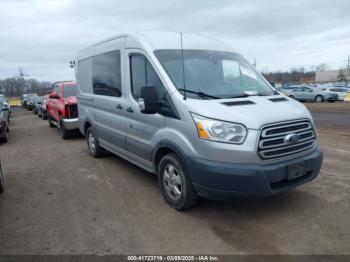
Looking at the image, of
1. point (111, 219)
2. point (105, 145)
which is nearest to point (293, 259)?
point (111, 219)

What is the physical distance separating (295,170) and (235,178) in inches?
33.7

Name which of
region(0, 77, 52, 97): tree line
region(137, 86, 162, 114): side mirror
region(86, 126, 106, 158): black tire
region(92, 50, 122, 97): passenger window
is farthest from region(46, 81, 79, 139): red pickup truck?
region(0, 77, 52, 97): tree line

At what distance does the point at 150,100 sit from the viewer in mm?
4148

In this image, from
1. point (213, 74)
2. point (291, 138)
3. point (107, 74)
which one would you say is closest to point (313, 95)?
point (107, 74)

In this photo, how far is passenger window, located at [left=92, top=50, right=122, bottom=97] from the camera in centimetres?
549

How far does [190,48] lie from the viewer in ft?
15.8

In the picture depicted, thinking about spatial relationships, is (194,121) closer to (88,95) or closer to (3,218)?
(3,218)

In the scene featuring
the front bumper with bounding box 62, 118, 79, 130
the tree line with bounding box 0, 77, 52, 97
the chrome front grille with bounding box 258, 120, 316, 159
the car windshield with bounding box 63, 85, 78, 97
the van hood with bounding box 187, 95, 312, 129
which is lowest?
the front bumper with bounding box 62, 118, 79, 130

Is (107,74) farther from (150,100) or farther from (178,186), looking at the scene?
(178,186)

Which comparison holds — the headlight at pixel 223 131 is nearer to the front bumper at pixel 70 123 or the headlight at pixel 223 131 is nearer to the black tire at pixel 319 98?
the front bumper at pixel 70 123

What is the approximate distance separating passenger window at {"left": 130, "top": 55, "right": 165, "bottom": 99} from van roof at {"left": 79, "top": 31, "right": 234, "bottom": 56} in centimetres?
21

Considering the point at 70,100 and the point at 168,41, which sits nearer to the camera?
the point at 168,41

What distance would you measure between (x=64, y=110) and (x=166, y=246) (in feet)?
24.8

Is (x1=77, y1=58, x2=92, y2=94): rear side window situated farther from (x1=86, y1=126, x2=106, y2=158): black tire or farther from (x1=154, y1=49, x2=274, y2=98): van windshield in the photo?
(x1=154, y1=49, x2=274, y2=98): van windshield
